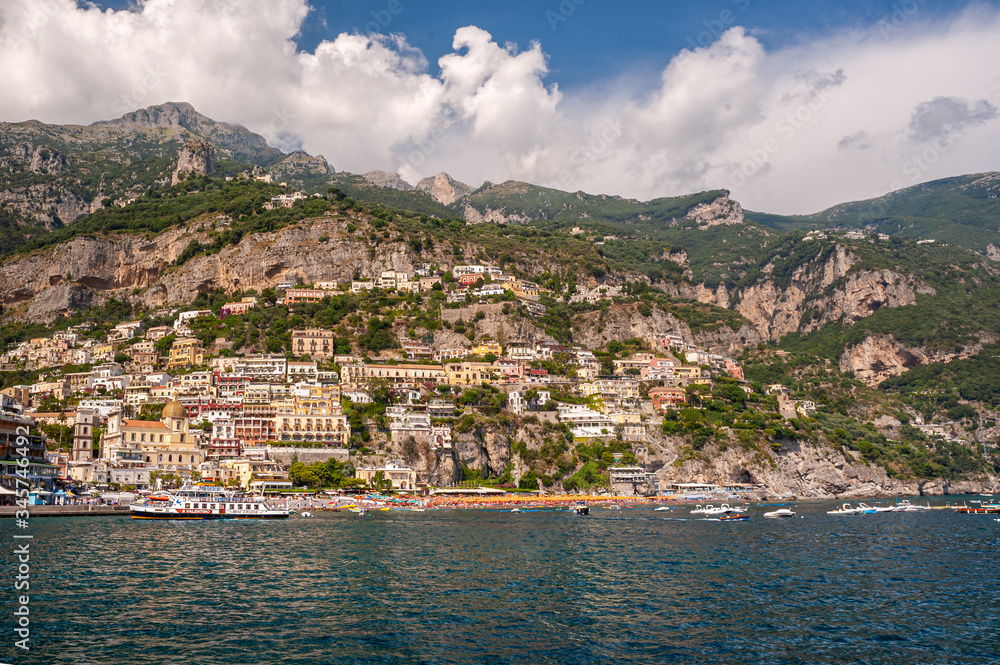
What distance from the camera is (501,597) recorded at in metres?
31.0

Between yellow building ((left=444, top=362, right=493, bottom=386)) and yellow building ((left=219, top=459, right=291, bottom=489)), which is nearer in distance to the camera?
yellow building ((left=219, top=459, right=291, bottom=489))

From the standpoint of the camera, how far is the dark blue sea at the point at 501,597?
23.1 metres

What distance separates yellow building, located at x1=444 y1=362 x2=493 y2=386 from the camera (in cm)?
11688

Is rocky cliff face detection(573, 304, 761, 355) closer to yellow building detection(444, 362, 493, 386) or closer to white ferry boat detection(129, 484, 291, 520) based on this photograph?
yellow building detection(444, 362, 493, 386)

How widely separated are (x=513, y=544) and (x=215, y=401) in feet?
227

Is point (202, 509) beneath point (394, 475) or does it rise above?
beneath

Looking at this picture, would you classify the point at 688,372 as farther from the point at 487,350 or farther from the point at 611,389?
the point at 487,350

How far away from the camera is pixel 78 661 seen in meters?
21.2

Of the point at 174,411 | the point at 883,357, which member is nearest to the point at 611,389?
the point at 174,411

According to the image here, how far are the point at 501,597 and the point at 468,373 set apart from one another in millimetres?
87819

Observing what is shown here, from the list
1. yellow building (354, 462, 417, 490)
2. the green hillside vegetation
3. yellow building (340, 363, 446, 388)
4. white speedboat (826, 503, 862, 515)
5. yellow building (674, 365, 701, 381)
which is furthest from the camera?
yellow building (674, 365, 701, 381)

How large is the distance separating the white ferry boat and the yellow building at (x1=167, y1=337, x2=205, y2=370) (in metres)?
47.8

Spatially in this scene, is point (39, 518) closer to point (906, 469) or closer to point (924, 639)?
point (924, 639)

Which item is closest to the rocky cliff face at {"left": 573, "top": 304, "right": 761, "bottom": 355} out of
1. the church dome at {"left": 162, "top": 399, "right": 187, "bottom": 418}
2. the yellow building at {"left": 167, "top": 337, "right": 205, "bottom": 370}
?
the yellow building at {"left": 167, "top": 337, "right": 205, "bottom": 370}
